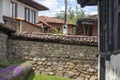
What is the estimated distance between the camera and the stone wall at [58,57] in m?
19.2

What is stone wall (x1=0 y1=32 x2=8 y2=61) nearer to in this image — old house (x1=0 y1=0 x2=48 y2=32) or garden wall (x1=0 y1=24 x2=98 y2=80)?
garden wall (x1=0 y1=24 x2=98 y2=80)

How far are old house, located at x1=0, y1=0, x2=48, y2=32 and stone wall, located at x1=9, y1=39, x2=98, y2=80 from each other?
5.95m

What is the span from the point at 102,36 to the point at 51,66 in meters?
8.57

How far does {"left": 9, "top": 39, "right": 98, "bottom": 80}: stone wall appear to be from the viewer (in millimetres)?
19156

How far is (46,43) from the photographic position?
19656 mm

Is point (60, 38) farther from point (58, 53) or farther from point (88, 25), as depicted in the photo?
point (88, 25)

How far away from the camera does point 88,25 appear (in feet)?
97.0

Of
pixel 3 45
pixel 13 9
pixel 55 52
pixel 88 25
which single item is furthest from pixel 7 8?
pixel 55 52

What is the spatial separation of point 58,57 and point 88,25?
1056cm

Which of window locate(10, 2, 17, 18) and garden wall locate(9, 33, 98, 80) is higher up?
window locate(10, 2, 17, 18)

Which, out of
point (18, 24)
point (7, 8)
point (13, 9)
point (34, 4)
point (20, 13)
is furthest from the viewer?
point (34, 4)

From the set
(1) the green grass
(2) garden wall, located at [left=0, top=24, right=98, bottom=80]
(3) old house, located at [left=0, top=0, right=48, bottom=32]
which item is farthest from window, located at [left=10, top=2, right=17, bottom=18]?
(1) the green grass

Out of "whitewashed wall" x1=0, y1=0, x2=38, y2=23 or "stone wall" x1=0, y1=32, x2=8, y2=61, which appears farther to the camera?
"whitewashed wall" x1=0, y1=0, x2=38, y2=23

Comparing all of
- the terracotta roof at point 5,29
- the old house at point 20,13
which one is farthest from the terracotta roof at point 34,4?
the terracotta roof at point 5,29
